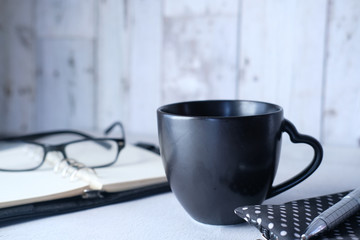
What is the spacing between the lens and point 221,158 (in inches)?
13.5

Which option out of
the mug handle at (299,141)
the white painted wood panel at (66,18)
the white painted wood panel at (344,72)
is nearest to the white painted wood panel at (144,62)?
the white painted wood panel at (66,18)

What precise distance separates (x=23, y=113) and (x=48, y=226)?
0.71 m

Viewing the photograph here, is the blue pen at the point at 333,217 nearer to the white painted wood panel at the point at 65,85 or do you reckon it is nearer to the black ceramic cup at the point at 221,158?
the black ceramic cup at the point at 221,158

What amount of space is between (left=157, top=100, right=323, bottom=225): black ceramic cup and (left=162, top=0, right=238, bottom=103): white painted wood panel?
0.53m

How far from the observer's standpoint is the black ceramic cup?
1.12 feet

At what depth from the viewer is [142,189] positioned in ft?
1.57

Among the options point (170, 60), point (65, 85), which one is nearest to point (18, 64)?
point (65, 85)

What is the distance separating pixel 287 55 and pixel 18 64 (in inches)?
26.3

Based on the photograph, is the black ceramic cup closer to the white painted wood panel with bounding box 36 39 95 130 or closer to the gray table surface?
the gray table surface

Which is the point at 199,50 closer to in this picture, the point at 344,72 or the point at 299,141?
the point at 344,72

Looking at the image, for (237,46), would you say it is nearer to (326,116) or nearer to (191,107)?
(326,116)

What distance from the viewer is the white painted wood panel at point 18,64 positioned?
1021 mm

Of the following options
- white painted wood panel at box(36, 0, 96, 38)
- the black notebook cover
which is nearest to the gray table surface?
the black notebook cover

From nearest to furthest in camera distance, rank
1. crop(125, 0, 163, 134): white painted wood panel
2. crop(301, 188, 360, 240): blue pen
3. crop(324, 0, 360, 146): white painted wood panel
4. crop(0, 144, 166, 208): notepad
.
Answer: crop(301, 188, 360, 240): blue pen, crop(0, 144, 166, 208): notepad, crop(324, 0, 360, 146): white painted wood panel, crop(125, 0, 163, 134): white painted wood panel
